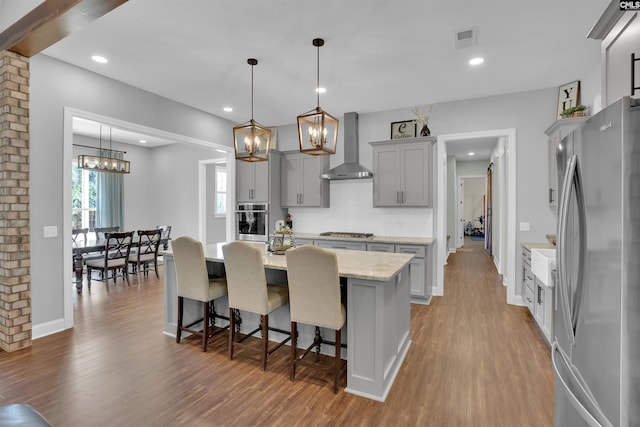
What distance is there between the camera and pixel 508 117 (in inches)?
172

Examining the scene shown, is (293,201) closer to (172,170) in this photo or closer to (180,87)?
(180,87)

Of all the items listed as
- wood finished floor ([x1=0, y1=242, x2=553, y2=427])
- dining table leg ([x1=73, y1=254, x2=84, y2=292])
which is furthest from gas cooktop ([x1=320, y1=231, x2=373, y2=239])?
dining table leg ([x1=73, y1=254, x2=84, y2=292])

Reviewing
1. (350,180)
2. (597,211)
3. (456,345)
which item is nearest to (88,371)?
(456,345)

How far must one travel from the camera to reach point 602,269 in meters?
1.11

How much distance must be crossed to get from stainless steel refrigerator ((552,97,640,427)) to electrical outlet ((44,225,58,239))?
4392mm

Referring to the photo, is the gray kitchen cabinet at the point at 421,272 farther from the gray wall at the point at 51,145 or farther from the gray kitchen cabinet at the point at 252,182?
the gray wall at the point at 51,145

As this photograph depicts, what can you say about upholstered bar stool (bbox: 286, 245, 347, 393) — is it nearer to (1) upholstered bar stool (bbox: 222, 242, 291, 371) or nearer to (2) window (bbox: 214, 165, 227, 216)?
(1) upholstered bar stool (bbox: 222, 242, 291, 371)

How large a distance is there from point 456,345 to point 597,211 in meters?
2.37

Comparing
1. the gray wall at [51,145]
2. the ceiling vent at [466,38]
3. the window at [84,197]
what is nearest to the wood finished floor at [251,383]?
the gray wall at [51,145]

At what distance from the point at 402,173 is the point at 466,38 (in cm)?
211

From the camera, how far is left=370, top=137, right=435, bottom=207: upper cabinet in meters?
4.60

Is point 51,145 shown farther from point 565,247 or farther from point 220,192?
point 220,192

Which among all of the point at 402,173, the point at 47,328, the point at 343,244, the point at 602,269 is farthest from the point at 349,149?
the point at 47,328

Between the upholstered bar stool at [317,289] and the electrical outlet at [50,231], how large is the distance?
2.83 metres
